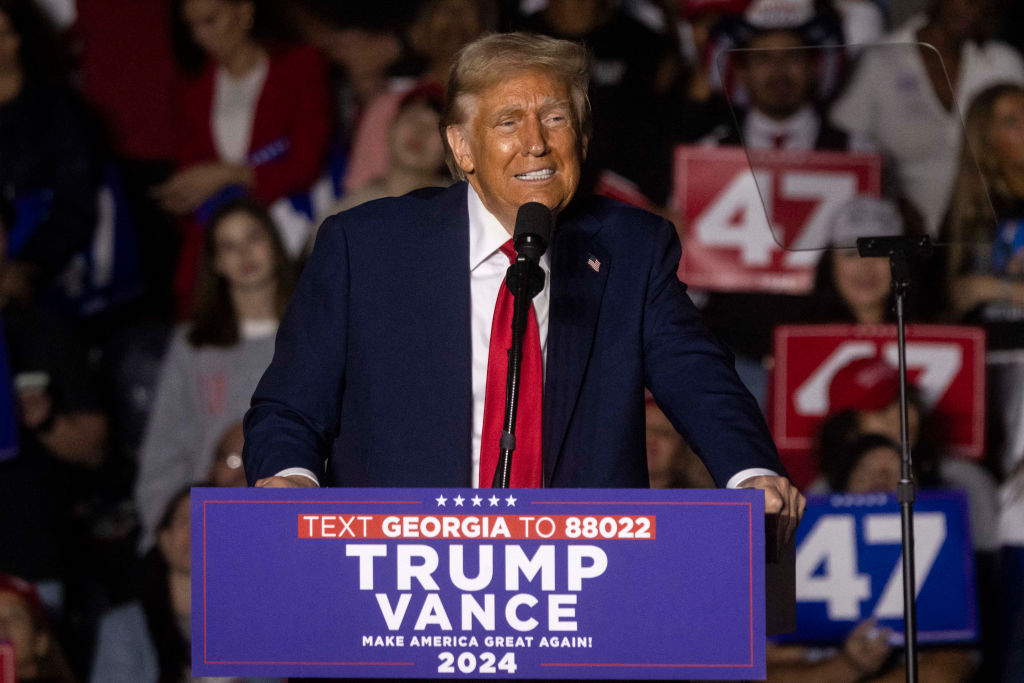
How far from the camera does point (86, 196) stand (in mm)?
4848

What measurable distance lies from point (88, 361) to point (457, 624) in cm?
327

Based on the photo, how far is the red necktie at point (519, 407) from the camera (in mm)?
2006

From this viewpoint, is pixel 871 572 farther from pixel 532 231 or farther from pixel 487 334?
pixel 532 231

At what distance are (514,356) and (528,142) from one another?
0.43 meters

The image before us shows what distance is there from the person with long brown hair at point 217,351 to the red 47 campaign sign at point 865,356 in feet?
5.64

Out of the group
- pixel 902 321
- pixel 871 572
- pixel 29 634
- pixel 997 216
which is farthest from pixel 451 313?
pixel 871 572

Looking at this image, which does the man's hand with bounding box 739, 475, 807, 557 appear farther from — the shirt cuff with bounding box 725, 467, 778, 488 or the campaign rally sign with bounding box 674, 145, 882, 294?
the campaign rally sign with bounding box 674, 145, 882, 294

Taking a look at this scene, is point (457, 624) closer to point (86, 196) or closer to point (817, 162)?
point (817, 162)

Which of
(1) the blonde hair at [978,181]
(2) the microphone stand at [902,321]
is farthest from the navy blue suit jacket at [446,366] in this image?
(1) the blonde hair at [978,181]

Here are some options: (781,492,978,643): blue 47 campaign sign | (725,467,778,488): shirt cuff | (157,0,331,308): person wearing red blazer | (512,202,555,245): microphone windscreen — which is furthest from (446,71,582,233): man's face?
(157,0,331,308): person wearing red blazer

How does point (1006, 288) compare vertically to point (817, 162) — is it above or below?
below

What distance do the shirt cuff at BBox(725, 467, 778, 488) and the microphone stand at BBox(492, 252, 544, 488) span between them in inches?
13.2

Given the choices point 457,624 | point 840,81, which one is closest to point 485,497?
point 457,624

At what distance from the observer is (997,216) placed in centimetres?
313
